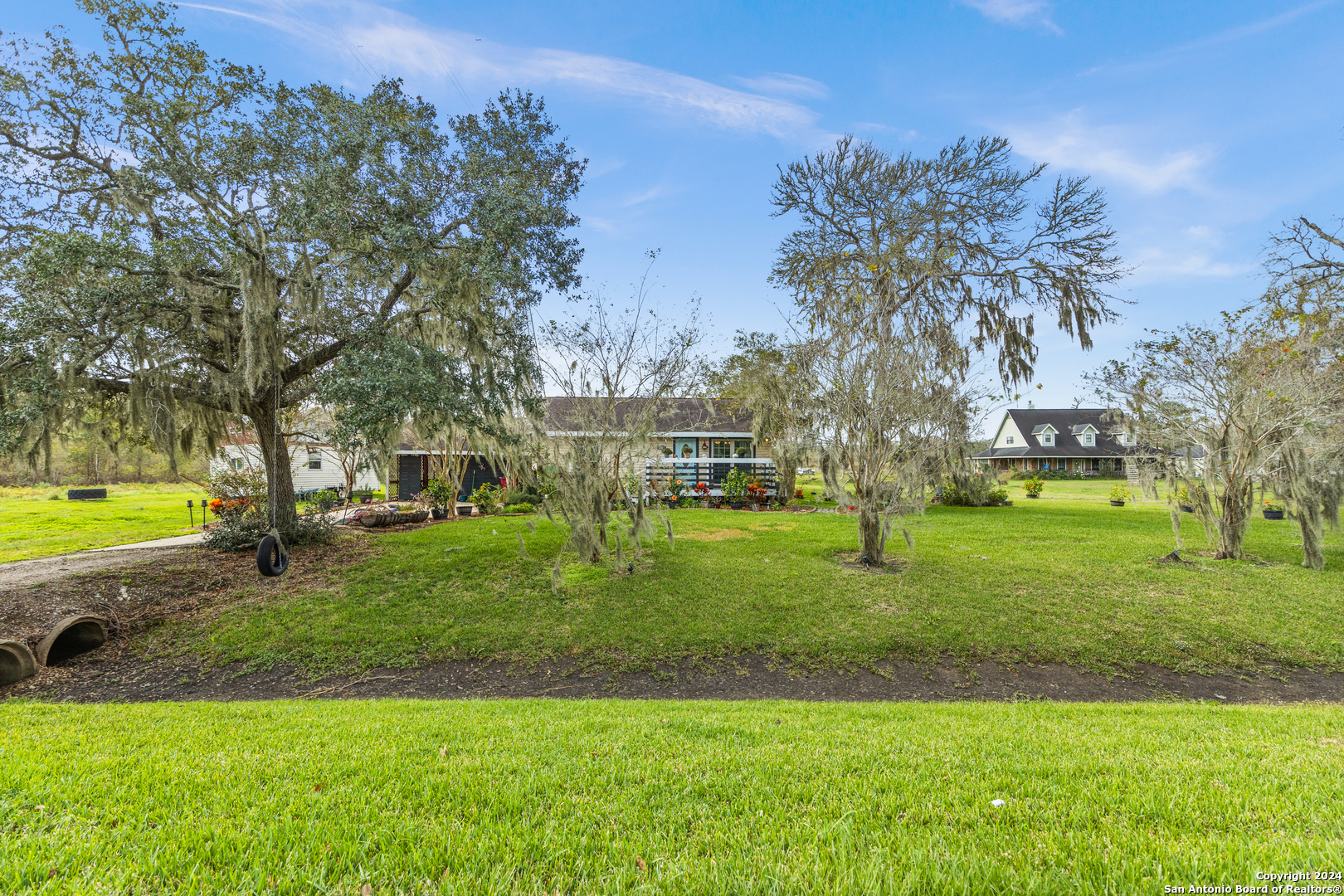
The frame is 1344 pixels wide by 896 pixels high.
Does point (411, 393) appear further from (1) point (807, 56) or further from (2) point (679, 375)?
(1) point (807, 56)

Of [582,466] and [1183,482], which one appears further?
[1183,482]

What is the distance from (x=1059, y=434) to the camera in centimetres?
4075

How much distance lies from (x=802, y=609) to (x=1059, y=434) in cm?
4302

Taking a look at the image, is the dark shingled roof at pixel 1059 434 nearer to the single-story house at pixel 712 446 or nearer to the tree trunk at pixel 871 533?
the single-story house at pixel 712 446

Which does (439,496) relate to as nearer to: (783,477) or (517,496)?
(517,496)

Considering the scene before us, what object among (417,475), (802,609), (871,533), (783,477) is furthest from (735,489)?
(417,475)

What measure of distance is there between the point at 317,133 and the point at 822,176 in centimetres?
1203

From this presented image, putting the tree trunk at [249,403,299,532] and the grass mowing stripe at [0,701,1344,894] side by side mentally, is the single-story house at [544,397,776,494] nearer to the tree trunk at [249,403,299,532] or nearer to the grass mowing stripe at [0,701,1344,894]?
the tree trunk at [249,403,299,532]

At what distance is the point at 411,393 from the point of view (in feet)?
25.8

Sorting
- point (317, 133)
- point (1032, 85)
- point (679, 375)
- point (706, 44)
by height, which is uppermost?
point (706, 44)

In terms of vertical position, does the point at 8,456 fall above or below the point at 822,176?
below

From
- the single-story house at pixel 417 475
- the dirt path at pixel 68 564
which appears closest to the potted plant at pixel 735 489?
the single-story house at pixel 417 475

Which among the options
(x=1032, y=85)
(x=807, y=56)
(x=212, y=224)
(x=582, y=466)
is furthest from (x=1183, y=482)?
(x=212, y=224)

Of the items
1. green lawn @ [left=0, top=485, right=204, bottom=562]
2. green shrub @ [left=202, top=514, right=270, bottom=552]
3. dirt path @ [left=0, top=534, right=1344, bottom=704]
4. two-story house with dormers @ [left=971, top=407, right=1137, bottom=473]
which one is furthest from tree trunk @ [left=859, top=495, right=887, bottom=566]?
two-story house with dormers @ [left=971, top=407, right=1137, bottom=473]
